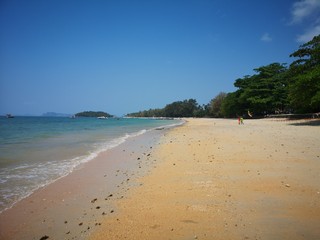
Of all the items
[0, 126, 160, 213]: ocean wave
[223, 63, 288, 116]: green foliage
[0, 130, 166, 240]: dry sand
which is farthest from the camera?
[223, 63, 288, 116]: green foliage

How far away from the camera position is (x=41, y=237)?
3.63 meters

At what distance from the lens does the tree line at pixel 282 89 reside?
78.6ft

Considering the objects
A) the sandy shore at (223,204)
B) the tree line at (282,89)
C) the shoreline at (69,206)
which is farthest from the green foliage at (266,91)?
the shoreline at (69,206)

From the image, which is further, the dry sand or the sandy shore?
the dry sand

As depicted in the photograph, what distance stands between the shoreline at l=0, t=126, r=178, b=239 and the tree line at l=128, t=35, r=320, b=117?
22.3m

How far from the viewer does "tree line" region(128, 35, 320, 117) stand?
78.6 ft

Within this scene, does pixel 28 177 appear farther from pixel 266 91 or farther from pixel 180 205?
pixel 266 91

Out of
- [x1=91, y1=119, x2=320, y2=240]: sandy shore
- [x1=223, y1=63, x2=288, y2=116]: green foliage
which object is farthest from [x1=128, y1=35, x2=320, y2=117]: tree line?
[x1=91, y1=119, x2=320, y2=240]: sandy shore

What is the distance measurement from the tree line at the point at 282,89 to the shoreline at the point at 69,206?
73.1ft

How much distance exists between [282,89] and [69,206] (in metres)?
61.6

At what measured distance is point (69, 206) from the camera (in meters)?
4.85

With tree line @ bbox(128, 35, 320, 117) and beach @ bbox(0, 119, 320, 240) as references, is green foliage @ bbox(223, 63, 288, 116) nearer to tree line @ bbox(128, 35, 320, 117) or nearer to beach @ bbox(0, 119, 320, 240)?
tree line @ bbox(128, 35, 320, 117)

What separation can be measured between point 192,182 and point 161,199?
1.36 m

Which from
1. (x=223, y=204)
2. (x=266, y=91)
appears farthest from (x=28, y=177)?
(x=266, y=91)
